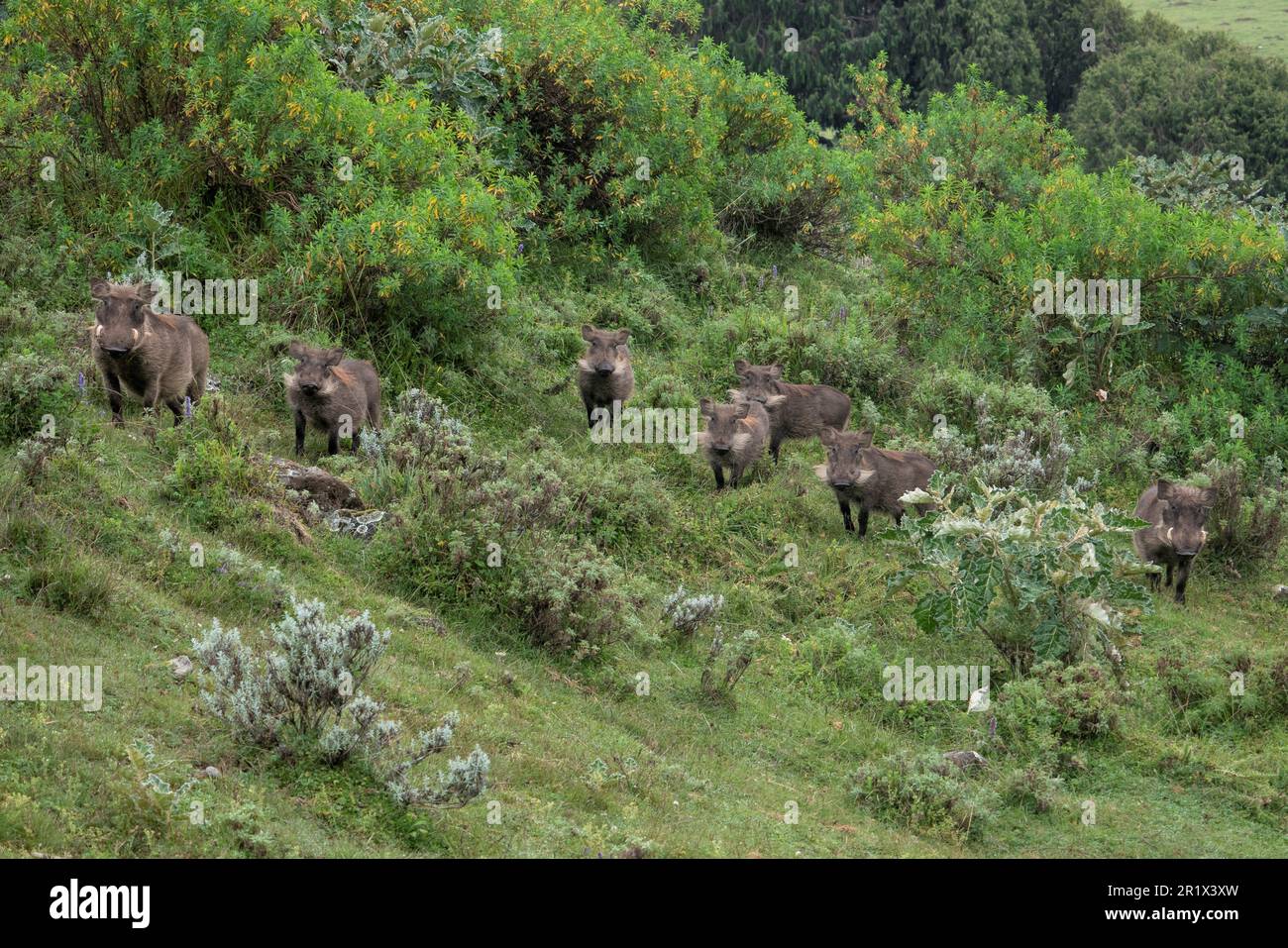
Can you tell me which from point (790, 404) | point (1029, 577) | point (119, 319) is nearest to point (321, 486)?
point (119, 319)

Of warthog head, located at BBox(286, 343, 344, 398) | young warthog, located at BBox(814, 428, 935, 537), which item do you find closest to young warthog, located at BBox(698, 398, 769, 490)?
young warthog, located at BBox(814, 428, 935, 537)

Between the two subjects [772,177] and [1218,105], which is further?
[1218,105]

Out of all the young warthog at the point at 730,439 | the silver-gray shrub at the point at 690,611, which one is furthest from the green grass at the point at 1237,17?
the silver-gray shrub at the point at 690,611

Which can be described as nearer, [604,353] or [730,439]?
[730,439]

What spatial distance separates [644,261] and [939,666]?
9134mm

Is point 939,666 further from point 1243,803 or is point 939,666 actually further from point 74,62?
point 74,62

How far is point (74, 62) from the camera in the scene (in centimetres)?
1310

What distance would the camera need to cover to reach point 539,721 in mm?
7930

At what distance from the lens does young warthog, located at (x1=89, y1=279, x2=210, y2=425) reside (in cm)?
1048

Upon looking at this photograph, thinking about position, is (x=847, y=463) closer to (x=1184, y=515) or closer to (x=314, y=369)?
(x=1184, y=515)

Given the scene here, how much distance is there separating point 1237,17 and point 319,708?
182 ft

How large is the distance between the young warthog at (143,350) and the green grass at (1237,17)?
4319 cm

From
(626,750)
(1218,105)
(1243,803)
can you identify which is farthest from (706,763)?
(1218,105)

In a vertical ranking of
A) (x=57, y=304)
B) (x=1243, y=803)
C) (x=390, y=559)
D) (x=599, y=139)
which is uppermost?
(x=599, y=139)
